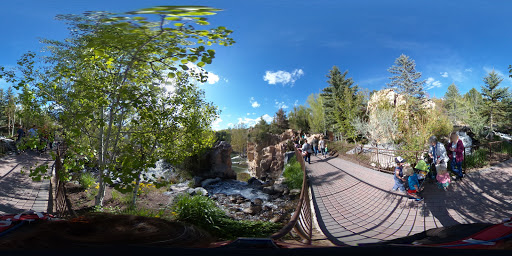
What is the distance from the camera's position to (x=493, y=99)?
10.4m

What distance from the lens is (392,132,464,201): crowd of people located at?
187cm

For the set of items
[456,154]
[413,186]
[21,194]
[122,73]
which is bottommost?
[21,194]

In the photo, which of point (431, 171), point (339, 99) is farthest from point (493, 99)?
point (431, 171)

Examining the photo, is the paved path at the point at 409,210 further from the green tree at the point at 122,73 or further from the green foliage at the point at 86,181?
the green foliage at the point at 86,181

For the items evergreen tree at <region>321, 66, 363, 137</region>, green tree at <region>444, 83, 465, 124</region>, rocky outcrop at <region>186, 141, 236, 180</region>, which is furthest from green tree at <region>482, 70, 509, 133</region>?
rocky outcrop at <region>186, 141, 236, 180</region>

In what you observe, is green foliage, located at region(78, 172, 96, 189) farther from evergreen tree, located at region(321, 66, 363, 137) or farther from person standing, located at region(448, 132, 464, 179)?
evergreen tree, located at region(321, 66, 363, 137)

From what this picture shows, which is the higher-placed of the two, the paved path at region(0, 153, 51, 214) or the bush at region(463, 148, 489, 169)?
the bush at region(463, 148, 489, 169)

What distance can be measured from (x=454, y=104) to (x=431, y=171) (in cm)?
1689

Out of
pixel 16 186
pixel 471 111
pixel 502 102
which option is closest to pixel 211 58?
pixel 16 186

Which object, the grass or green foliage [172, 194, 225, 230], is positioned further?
green foliage [172, 194, 225, 230]

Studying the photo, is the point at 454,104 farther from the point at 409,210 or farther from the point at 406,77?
the point at 409,210

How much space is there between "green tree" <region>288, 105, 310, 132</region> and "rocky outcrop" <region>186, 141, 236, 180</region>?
560 inches

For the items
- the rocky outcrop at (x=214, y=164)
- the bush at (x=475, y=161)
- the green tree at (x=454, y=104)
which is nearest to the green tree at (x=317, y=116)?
the green tree at (x=454, y=104)

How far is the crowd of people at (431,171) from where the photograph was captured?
1.87 metres
